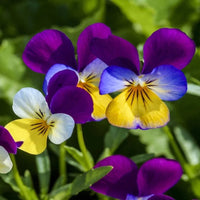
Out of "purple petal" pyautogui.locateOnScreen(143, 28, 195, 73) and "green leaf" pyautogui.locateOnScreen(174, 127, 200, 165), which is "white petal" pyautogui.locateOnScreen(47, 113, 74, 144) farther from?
"green leaf" pyautogui.locateOnScreen(174, 127, 200, 165)

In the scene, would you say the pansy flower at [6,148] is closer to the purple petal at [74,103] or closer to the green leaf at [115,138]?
the purple petal at [74,103]

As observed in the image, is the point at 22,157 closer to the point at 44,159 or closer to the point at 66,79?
the point at 44,159

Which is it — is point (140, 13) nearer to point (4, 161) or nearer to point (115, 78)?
point (115, 78)

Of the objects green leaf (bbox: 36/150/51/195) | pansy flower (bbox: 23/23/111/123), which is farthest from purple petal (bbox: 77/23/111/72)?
green leaf (bbox: 36/150/51/195)

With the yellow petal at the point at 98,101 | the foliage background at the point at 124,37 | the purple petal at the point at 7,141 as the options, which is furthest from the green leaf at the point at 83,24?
the purple petal at the point at 7,141

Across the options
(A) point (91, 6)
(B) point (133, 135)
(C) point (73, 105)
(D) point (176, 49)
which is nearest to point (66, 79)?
(C) point (73, 105)

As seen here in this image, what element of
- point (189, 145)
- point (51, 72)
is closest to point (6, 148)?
point (51, 72)
